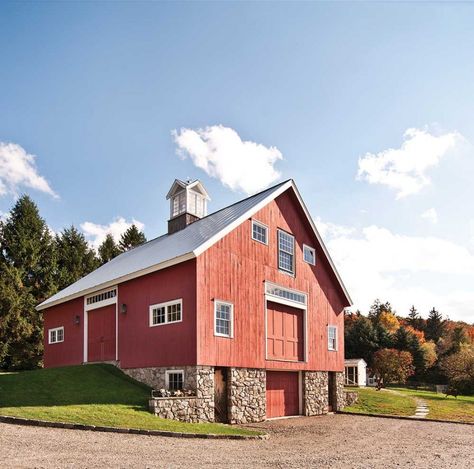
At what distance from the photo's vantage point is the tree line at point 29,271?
38812 millimetres

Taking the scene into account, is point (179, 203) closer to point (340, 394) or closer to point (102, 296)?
point (102, 296)

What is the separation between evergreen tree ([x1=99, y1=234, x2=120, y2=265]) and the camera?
48719mm

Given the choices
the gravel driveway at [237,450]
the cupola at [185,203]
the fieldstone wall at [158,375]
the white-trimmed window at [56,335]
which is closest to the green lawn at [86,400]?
the fieldstone wall at [158,375]

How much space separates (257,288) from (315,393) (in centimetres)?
659

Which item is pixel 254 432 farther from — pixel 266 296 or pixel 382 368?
pixel 382 368

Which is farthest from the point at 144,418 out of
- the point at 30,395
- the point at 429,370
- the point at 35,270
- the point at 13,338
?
the point at 429,370

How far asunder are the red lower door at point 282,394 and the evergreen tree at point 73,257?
26034 millimetres

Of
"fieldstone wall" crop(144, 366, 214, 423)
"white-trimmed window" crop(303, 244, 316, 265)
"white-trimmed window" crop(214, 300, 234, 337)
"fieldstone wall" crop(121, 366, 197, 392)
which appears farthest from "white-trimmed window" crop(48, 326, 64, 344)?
"white-trimmed window" crop(303, 244, 316, 265)

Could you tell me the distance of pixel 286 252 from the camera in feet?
76.7

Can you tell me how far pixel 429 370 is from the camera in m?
57.7

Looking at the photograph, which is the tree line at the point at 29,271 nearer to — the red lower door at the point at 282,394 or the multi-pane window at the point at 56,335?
the multi-pane window at the point at 56,335

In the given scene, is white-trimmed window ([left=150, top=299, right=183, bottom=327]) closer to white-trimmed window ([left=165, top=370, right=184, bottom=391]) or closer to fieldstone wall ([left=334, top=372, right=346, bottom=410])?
white-trimmed window ([left=165, top=370, right=184, bottom=391])

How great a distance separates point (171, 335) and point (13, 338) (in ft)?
80.9

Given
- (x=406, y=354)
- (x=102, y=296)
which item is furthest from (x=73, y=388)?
(x=406, y=354)
